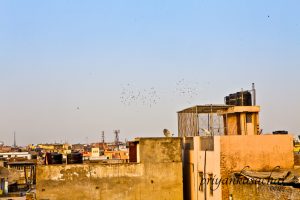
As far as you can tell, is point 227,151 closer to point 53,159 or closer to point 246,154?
point 246,154

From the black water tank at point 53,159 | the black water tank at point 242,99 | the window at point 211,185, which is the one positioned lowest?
the window at point 211,185

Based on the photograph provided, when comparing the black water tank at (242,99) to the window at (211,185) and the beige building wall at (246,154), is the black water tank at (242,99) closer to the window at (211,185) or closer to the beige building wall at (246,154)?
the beige building wall at (246,154)

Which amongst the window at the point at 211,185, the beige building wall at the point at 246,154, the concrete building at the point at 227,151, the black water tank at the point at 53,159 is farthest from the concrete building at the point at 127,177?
the beige building wall at the point at 246,154

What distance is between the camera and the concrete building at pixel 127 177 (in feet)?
62.9

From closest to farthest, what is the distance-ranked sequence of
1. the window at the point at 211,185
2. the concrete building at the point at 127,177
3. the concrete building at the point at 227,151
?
1. the concrete building at the point at 227,151
2. the window at the point at 211,185
3. the concrete building at the point at 127,177

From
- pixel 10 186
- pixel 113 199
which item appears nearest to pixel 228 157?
pixel 113 199

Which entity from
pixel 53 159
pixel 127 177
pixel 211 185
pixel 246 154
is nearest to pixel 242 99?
pixel 246 154

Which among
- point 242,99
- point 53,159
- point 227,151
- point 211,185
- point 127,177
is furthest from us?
point 53,159

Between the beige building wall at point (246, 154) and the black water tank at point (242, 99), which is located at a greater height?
the black water tank at point (242, 99)

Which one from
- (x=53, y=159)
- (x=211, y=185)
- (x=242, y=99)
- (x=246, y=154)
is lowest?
(x=211, y=185)

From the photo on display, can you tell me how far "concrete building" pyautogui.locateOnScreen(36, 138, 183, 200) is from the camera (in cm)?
1917

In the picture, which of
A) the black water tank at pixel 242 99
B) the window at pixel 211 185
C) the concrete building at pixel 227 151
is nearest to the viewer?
the concrete building at pixel 227 151

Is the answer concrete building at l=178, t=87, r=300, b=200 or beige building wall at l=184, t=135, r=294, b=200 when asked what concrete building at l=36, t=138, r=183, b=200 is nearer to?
concrete building at l=178, t=87, r=300, b=200

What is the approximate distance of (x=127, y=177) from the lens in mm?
19844
